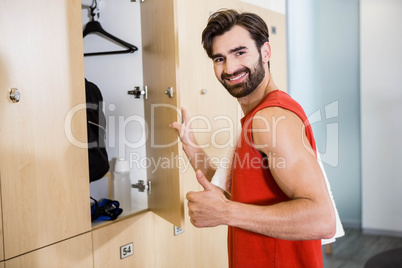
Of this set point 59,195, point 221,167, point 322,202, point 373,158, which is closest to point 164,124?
point 221,167

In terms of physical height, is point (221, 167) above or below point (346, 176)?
above

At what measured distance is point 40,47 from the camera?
50.2 inches

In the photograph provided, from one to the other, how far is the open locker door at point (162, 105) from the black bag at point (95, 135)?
0.21 meters

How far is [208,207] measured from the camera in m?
0.98

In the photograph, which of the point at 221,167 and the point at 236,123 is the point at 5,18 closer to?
the point at 221,167

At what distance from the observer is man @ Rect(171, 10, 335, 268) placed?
88 cm

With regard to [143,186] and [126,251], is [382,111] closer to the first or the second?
[143,186]

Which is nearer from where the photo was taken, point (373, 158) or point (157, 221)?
point (157, 221)

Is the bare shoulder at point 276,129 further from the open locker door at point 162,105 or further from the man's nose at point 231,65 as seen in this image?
the open locker door at point 162,105

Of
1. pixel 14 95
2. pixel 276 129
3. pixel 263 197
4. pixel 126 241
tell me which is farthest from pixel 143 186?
pixel 276 129

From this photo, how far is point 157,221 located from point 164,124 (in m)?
0.51

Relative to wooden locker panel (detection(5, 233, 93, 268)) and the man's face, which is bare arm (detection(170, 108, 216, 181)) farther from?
wooden locker panel (detection(5, 233, 93, 268))

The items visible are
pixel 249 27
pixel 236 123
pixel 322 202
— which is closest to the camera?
pixel 322 202

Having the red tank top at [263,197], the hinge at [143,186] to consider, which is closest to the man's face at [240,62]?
Answer: the red tank top at [263,197]
